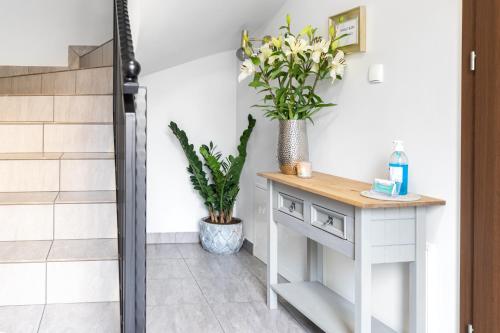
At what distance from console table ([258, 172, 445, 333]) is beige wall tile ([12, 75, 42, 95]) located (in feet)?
7.10

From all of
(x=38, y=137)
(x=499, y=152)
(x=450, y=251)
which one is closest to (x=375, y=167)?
(x=450, y=251)

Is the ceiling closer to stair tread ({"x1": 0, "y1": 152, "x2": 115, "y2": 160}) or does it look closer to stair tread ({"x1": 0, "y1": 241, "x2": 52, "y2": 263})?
stair tread ({"x1": 0, "y1": 152, "x2": 115, "y2": 160})

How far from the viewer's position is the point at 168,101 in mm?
4555

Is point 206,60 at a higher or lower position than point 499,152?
higher

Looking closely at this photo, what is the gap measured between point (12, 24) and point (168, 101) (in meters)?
1.43

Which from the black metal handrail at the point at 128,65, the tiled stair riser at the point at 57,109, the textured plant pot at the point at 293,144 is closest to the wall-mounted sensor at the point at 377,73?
the textured plant pot at the point at 293,144

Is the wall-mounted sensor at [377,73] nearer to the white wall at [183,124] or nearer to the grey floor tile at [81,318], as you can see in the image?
the grey floor tile at [81,318]

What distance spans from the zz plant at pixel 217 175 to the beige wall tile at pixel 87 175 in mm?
1411

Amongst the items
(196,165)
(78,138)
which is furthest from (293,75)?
(196,165)

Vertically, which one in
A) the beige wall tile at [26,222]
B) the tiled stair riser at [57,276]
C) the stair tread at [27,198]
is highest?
the stair tread at [27,198]

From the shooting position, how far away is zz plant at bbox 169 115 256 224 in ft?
13.9

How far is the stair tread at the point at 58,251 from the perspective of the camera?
2266mm

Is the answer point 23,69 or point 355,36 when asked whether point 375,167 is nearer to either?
point 355,36

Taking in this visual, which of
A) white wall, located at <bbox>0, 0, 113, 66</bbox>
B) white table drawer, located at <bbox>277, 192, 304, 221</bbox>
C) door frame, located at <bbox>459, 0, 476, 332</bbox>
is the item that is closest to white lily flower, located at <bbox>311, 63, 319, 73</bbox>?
white table drawer, located at <bbox>277, 192, 304, 221</bbox>
